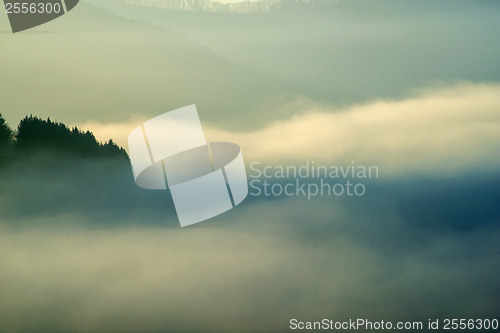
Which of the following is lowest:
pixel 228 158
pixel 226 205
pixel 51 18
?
pixel 226 205

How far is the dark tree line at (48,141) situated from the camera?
805cm

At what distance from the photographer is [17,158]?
28.3ft

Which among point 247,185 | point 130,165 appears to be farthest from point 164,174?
point 247,185

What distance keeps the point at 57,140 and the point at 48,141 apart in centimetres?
12

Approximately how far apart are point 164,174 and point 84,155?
126 centimetres

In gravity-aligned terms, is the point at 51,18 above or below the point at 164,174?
above

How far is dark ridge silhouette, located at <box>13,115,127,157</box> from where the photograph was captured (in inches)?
316

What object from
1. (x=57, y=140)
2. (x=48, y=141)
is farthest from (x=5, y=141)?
(x=57, y=140)

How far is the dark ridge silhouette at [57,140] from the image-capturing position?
26.4 feet

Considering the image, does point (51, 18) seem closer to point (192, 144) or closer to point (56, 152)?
point (56, 152)

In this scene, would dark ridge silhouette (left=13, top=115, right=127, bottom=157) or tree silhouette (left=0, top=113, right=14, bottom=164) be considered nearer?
dark ridge silhouette (left=13, top=115, right=127, bottom=157)

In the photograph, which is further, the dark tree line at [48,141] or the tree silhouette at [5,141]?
the tree silhouette at [5,141]

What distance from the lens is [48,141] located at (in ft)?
27.9

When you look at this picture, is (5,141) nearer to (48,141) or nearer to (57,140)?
(48,141)
